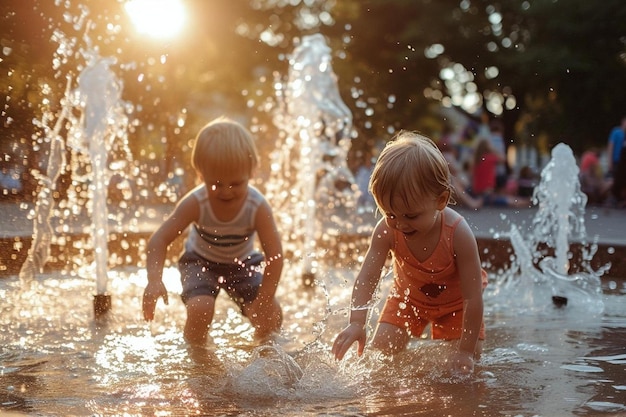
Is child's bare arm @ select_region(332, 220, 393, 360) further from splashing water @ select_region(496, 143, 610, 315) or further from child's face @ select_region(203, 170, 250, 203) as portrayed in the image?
splashing water @ select_region(496, 143, 610, 315)

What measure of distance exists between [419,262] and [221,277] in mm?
1265

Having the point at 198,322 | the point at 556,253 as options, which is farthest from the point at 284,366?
the point at 556,253

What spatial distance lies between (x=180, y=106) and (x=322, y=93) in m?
14.4

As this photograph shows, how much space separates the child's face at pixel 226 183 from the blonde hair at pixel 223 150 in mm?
23

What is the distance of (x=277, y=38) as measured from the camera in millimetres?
25969

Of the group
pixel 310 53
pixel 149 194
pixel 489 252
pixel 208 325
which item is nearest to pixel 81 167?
pixel 149 194

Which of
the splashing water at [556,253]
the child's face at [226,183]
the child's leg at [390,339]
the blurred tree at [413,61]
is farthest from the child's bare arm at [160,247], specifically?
the blurred tree at [413,61]

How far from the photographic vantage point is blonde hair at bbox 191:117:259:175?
177 inches

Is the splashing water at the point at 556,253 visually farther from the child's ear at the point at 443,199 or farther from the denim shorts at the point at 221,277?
the child's ear at the point at 443,199

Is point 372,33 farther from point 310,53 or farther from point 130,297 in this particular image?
point 130,297

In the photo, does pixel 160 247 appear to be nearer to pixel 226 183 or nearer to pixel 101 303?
pixel 226 183

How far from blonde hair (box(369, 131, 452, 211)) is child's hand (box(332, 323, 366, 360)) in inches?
17.5

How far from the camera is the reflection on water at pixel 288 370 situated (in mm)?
3074

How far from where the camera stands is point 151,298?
4184 millimetres
